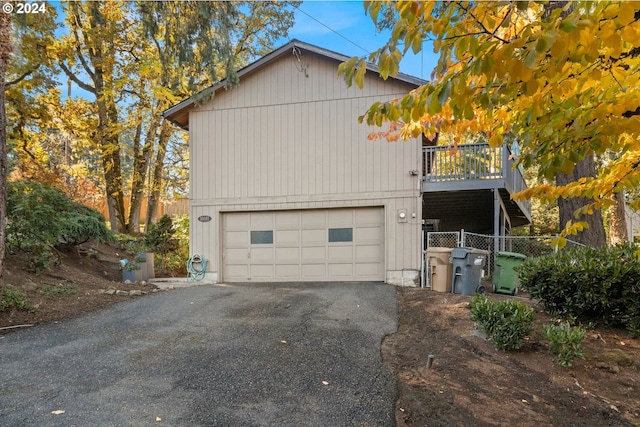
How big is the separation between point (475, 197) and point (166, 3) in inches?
325

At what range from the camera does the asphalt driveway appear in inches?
111

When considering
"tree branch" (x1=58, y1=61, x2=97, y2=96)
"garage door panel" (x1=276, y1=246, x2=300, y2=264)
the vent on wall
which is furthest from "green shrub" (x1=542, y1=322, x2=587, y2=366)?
"tree branch" (x1=58, y1=61, x2=97, y2=96)

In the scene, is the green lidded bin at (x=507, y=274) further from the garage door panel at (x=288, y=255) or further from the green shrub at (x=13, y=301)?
the green shrub at (x=13, y=301)

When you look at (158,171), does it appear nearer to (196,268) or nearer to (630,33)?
(196,268)

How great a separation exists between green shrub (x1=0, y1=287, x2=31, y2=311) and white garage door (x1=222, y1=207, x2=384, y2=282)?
4.48m

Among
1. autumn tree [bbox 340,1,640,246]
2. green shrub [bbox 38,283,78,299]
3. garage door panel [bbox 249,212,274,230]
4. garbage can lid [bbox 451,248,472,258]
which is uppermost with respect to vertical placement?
autumn tree [bbox 340,1,640,246]

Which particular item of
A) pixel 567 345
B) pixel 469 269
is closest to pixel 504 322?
pixel 567 345

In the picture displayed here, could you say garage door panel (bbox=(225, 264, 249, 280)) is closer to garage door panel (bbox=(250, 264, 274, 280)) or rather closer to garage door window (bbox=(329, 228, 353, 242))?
garage door panel (bbox=(250, 264, 274, 280))

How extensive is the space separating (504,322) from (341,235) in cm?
518

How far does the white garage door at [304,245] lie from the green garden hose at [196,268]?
0.50 m

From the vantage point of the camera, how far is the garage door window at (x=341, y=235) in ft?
29.5

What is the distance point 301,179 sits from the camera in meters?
9.19

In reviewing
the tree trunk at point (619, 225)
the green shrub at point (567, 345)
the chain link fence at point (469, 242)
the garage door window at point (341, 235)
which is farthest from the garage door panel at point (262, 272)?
the tree trunk at point (619, 225)

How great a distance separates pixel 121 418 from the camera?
8.93ft
